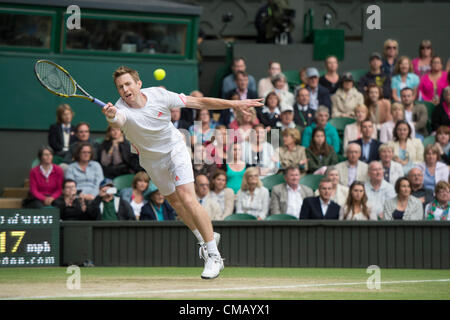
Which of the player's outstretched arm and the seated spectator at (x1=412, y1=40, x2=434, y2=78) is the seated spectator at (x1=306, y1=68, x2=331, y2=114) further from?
the player's outstretched arm

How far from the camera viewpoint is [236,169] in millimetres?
11133

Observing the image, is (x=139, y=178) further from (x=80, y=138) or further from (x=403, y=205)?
(x=403, y=205)

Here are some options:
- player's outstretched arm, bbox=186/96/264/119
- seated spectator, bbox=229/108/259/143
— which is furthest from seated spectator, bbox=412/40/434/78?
player's outstretched arm, bbox=186/96/264/119

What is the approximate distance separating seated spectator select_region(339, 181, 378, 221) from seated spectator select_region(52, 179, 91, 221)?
3224 mm

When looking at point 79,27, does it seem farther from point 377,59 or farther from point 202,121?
point 377,59

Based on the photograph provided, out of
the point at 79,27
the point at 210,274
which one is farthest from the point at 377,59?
the point at 210,274

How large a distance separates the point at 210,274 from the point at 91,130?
22.7 feet

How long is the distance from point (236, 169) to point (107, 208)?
192cm

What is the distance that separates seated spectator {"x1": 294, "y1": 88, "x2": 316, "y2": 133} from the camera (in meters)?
12.4

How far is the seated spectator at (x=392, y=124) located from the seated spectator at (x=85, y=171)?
413cm

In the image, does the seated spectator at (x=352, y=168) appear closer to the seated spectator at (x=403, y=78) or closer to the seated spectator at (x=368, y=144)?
the seated spectator at (x=368, y=144)

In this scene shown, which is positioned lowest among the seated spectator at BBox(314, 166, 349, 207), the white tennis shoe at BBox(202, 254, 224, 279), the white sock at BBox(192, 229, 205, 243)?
the white tennis shoe at BBox(202, 254, 224, 279)

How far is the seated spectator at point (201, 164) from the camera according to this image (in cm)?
1090

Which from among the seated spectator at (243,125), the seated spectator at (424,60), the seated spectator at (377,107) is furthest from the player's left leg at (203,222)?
the seated spectator at (424,60)
